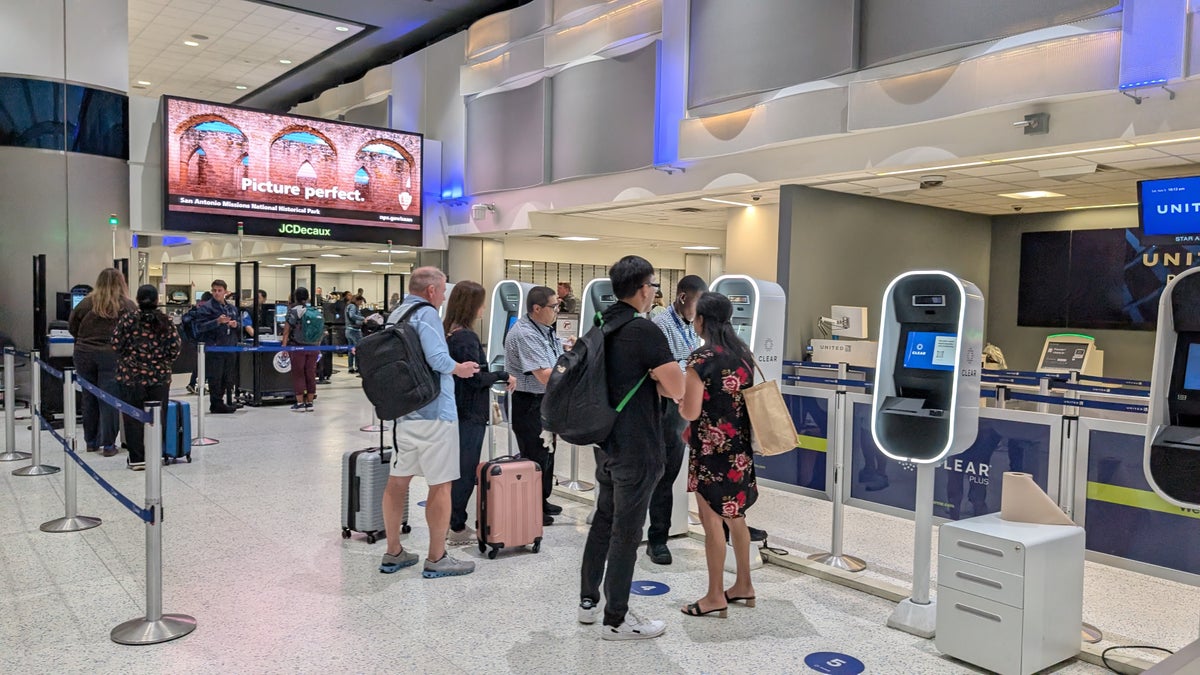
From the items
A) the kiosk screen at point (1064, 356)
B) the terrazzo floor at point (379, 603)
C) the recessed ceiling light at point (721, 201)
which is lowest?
the terrazzo floor at point (379, 603)

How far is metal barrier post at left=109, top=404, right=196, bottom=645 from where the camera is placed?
10.8 ft

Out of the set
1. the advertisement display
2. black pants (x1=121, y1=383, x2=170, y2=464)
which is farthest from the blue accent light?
black pants (x1=121, y1=383, x2=170, y2=464)

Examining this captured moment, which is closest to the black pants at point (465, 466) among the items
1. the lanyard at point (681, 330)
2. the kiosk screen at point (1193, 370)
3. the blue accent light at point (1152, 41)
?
→ the lanyard at point (681, 330)

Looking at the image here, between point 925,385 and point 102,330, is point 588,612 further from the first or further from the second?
point 102,330

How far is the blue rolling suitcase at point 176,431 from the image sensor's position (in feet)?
22.3

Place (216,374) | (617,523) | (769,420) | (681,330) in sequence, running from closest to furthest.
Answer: (617,523) < (769,420) < (681,330) < (216,374)

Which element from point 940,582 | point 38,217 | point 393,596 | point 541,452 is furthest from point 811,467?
point 38,217

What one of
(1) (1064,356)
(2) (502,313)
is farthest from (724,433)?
(1) (1064,356)

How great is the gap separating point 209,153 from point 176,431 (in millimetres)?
5135

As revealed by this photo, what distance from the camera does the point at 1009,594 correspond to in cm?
315

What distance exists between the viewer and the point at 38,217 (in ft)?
31.7

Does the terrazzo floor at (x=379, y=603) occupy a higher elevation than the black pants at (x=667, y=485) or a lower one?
lower

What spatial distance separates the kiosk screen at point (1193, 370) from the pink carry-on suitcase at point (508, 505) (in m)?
2.99

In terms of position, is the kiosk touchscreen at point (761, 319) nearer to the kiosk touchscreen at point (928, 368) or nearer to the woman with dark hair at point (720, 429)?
the kiosk touchscreen at point (928, 368)
